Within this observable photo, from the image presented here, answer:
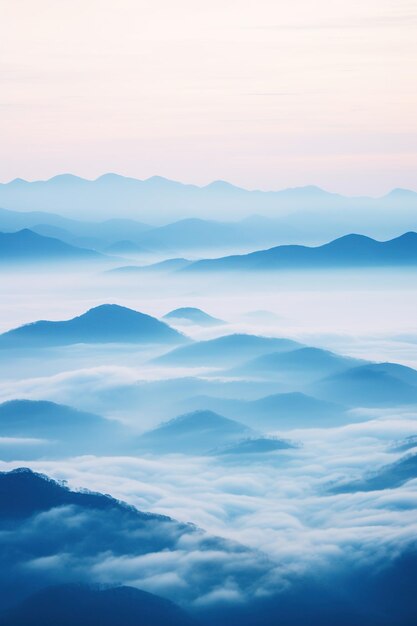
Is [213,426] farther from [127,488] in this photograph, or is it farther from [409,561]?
[409,561]

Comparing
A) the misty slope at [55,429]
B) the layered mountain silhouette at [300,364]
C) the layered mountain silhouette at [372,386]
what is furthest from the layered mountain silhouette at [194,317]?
the misty slope at [55,429]

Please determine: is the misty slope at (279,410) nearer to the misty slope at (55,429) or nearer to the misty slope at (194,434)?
the misty slope at (194,434)

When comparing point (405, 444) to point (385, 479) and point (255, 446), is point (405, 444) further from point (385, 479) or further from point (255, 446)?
point (255, 446)

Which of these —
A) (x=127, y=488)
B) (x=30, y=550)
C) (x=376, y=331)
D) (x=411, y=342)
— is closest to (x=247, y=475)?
(x=127, y=488)

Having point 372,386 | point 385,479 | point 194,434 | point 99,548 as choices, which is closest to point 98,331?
point 372,386

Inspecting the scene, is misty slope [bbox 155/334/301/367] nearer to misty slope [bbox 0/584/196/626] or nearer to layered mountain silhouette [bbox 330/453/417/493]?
layered mountain silhouette [bbox 330/453/417/493]
